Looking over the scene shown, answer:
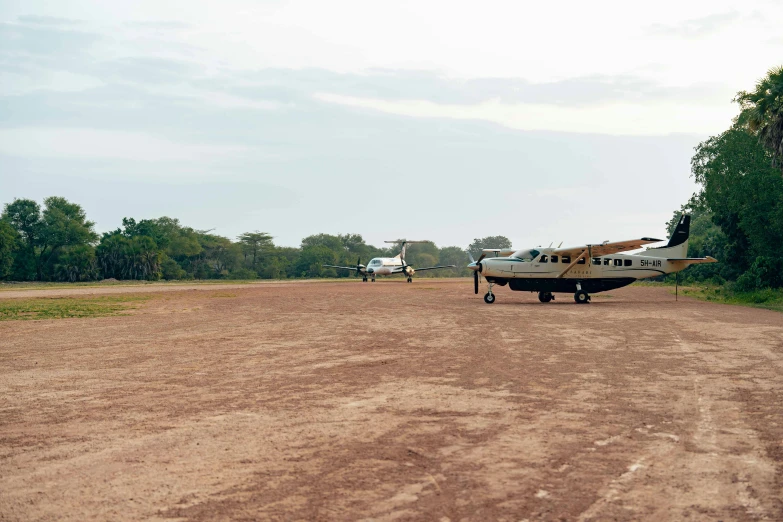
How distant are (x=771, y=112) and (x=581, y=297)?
51.0 ft

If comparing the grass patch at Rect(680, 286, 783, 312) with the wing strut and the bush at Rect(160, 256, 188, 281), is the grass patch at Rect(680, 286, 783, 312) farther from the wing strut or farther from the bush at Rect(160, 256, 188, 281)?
the bush at Rect(160, 256, 188, 281)

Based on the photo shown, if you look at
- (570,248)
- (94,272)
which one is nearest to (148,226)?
(94,272)

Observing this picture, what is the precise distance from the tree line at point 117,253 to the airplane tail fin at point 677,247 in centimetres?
4807

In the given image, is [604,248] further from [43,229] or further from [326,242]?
[326,242]

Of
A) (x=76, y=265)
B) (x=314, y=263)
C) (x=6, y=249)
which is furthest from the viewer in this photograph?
(x=314, y=263)

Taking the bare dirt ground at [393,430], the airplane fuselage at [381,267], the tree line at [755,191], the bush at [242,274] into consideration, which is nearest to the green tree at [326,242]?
the bush at [242,274]

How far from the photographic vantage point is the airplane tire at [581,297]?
102ft

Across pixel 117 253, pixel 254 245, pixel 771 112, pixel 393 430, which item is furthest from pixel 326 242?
pixel 393 430

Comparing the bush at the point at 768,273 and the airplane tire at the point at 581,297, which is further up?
the bush at the point at 768,273

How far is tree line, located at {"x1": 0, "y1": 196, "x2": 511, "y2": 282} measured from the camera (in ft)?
297

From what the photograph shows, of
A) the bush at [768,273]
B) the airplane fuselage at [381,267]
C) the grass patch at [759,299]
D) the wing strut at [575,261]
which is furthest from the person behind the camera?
the airplane fuselage at [381,267]

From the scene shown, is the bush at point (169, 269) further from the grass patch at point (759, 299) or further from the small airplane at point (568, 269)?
the grass patch at point (759, 299)

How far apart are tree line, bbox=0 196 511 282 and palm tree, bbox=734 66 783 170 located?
156ft

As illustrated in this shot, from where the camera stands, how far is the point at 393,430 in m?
7.23
